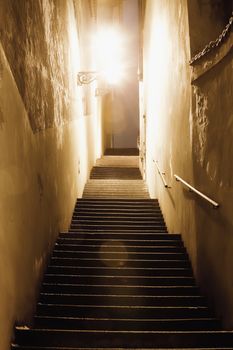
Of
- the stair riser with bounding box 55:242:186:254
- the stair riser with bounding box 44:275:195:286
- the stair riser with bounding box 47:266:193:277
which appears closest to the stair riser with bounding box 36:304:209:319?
the stair riser with bounding box 44:275:195:286

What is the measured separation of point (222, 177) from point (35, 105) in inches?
91.3

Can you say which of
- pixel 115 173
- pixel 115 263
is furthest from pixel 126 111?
pixel 115 263

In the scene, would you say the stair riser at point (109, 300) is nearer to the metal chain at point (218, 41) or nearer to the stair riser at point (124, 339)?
the stair riser at point (124, 339)

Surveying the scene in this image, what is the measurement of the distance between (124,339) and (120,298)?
1.07 metres

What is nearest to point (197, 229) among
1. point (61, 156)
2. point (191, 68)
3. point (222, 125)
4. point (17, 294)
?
point (222, 125)

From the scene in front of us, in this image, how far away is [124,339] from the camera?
326 cm

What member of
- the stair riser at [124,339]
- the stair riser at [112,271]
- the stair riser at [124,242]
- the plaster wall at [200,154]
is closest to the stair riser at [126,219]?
the plaster wall at [200,154]

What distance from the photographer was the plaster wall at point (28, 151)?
3121mm

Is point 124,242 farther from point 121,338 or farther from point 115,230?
point 121,338

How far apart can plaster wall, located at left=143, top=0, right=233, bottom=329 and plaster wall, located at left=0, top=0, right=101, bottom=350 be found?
6.44ft

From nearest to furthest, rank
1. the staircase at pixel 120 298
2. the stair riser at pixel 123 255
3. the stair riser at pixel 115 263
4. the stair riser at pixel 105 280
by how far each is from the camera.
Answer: the staircase at pixel 120 298 < the stair riser at pixel 105 280 < the stair riser at pixel 115 263 < the stair riser at pixel 123 255

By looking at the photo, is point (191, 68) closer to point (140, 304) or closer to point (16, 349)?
point (140, 304)

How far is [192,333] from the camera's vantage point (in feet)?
11.1

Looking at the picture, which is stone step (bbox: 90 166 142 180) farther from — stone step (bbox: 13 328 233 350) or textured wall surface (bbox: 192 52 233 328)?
stone step (bbox: 13 328 233 350)
